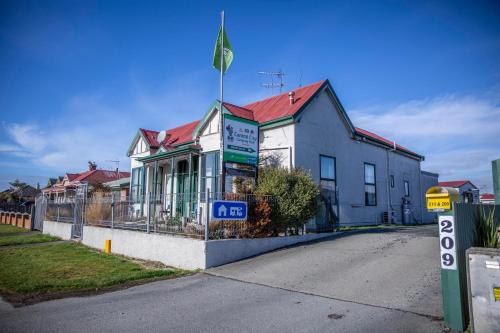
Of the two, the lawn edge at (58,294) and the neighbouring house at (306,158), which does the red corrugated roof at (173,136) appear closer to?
the neighbouring house at (306,158)

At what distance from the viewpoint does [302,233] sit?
471 inches

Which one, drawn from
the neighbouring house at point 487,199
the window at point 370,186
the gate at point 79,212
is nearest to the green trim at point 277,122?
the window at point 370,186

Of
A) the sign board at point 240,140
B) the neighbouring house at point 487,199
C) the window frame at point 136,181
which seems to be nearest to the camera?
the sign board at point 240,140

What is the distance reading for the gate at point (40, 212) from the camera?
2267 cm

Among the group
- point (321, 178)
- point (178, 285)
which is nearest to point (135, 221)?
point (178, 285)

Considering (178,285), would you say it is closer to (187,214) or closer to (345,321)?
(187,214)

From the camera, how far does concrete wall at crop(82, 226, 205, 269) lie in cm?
920

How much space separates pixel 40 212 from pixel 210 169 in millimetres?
15049

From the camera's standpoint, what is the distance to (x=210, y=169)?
15.9 meters

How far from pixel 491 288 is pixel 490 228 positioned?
4.08 feet

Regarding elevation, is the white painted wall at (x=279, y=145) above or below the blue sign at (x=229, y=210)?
above

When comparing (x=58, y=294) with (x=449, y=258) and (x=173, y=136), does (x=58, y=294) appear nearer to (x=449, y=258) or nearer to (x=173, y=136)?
(x=449, y=258)

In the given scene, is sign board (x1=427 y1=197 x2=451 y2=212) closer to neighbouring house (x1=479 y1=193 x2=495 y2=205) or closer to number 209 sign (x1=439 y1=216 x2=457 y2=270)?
number 209 sign (x1=439 y1=216 x2=457 y2=270)

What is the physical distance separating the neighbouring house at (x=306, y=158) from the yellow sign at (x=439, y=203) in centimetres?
641
